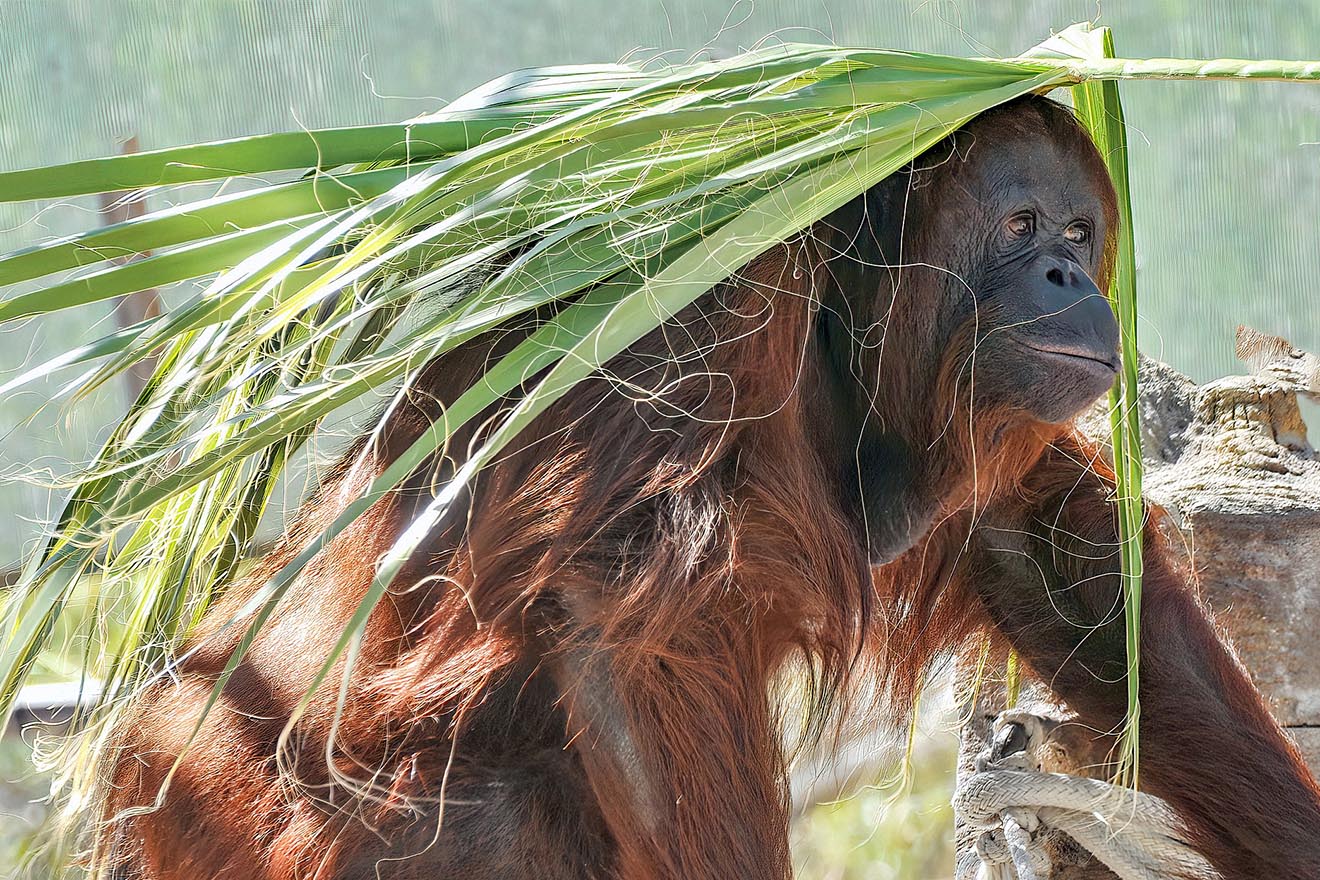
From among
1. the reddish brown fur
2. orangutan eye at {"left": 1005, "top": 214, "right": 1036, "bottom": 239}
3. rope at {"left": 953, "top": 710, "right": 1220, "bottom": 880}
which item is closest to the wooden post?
rope at {"left": 953, "top": 710, "right": 1220, "bottom": 880}

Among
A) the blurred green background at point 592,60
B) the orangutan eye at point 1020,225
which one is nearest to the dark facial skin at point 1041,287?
the orangutan eye at point 1020,225

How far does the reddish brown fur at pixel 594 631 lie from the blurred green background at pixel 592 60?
139cm

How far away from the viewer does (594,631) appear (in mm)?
1306

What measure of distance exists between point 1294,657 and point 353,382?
161 centimetres

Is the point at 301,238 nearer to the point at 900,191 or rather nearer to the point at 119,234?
the point at 119,234

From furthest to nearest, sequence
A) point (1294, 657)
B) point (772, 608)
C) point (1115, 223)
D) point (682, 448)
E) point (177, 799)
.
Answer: point (1294, 657) → point (1115, 223) → point (177, 799) → point (772, 608) → point (682, 448)

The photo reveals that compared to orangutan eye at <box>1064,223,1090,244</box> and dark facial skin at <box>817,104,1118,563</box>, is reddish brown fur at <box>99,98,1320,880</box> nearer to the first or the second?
dark facial skin at <box>817,104,1118,563</box>

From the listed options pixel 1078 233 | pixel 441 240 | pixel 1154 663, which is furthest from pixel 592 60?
pixel 1154 663

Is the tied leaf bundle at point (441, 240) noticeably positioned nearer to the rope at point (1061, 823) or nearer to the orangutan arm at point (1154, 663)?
the orangutan arm at point (1154, 663)

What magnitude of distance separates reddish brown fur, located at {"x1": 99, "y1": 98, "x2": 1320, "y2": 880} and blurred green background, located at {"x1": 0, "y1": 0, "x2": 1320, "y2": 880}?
4.56ft

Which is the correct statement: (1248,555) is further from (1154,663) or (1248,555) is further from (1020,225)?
(1020,225)

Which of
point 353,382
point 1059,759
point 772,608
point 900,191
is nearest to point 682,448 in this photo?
point 772,608

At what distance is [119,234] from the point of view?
46.3 inches

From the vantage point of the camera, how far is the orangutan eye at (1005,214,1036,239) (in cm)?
160
